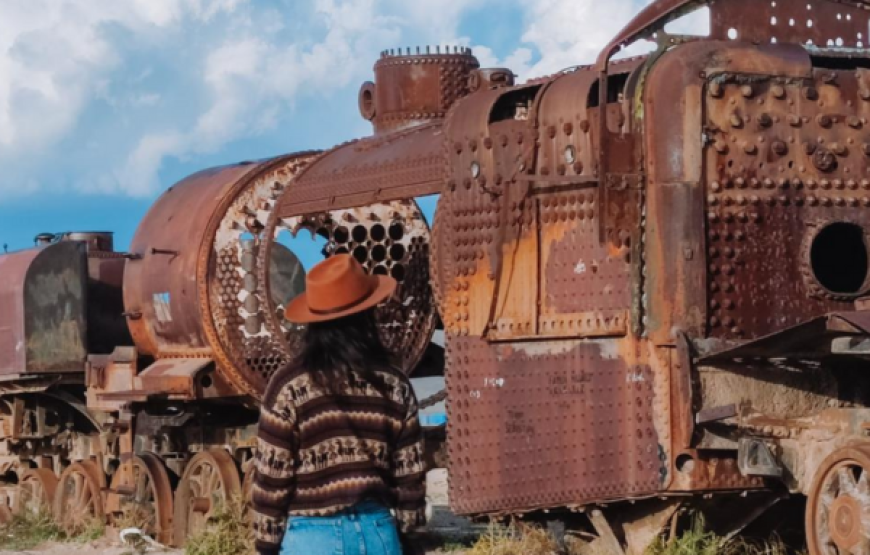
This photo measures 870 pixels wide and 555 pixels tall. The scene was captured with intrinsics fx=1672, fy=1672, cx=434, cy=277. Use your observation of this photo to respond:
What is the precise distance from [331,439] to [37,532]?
11320 mm

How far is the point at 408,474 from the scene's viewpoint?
19.7 feet

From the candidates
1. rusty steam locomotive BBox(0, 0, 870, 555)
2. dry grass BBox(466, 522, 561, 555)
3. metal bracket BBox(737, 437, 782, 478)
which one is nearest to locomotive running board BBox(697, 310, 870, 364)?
rusty steam locomotive BBox(0, 0, 870, 555)

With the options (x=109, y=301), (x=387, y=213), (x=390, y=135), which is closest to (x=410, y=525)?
(x=390, y=135)

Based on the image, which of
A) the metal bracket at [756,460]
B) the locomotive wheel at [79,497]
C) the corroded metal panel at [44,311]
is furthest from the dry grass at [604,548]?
the corroded metal panel at [44,311]

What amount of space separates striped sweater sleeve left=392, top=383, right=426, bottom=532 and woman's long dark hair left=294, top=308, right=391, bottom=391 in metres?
0.20

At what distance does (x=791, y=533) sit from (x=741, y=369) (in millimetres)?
1386

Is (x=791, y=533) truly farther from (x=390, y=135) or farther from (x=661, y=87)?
(x=390, y=135)

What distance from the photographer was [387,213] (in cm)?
1441

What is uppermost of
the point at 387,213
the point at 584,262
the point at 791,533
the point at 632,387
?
the point at 387,213

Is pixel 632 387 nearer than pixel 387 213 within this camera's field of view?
Yes

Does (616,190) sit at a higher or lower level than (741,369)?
higher

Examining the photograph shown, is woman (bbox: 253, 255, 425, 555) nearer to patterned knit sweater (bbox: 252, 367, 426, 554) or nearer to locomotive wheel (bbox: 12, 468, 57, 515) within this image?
Answer: patterned knit sweater (bbox: 252, 367, 426, 554)

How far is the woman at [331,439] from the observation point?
19.2 feet

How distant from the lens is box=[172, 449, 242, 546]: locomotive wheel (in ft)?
46.7
